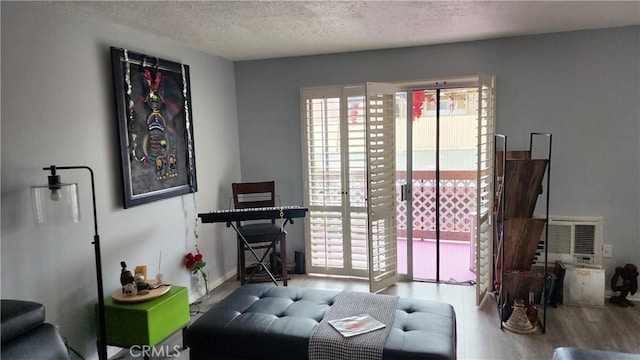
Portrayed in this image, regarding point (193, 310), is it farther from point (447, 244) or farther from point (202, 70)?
point (447, 244)

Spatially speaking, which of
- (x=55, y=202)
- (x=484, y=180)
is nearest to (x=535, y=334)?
(x=484, y=180)

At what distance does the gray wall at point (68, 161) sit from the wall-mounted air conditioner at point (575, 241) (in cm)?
337

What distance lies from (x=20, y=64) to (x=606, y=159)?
437 cm

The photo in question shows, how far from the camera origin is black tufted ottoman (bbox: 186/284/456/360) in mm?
2186

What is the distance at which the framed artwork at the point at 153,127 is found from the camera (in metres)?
2.99

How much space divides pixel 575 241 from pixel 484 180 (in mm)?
1029

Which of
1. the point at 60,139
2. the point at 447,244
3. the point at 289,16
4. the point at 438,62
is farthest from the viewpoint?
the point at 447,244

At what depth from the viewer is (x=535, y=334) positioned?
304 cm

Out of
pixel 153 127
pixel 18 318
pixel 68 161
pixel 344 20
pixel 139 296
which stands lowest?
pixel 139 296

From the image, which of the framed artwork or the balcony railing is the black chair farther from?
the balcony railing

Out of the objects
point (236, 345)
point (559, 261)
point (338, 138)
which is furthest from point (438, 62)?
point (236, 345)

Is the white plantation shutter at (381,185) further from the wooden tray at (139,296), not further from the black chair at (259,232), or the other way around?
the wooden tray at (139,296)

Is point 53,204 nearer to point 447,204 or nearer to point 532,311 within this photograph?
point 532,311

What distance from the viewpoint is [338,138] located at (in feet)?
14.0
